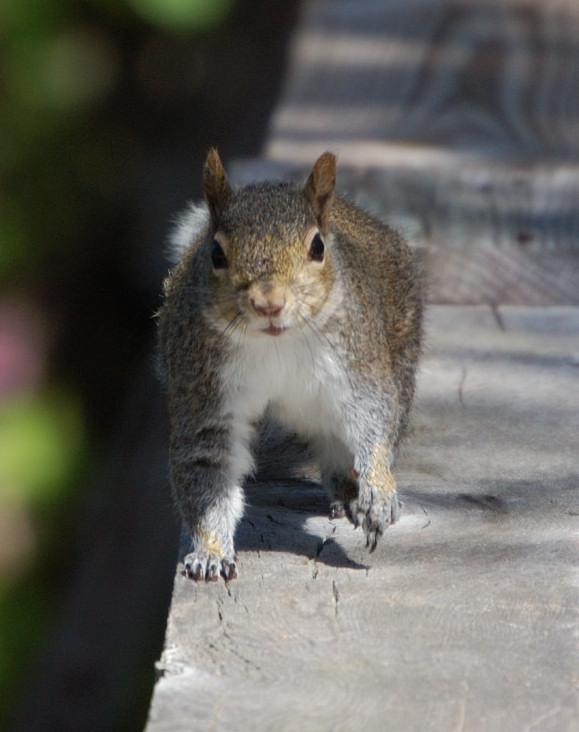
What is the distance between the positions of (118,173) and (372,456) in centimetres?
184

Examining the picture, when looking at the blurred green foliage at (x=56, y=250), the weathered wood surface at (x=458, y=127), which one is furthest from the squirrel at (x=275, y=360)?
the blurred green foliage at (x=56, y=250)

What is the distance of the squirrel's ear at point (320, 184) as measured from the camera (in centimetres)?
177

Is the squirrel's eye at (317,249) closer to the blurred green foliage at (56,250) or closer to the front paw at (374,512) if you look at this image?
the front paw at (374,512)

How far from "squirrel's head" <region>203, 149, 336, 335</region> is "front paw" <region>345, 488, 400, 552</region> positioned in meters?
0.22

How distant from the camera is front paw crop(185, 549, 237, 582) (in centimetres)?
151

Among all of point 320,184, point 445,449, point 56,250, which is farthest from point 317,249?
point 56,250

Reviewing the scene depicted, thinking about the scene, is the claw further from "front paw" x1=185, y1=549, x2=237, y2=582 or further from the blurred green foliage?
the blurred green foliage

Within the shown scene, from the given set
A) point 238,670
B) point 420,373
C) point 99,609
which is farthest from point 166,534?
point 238,670

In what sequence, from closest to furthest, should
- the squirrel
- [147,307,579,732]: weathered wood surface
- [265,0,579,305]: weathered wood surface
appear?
[147,307,579,732]: weathered wood surface, the squirrel, [265,0,579,305]: weathered wood surface

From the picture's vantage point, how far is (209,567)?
4.98ft

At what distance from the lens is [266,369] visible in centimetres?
172

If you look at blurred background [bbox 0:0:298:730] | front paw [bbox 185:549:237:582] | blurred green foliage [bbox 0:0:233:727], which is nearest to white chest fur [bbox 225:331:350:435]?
front paw [bbox 185:549:237:582]

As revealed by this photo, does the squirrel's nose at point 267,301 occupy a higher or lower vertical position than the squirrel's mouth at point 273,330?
higher

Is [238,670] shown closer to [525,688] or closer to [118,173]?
[525,688]
